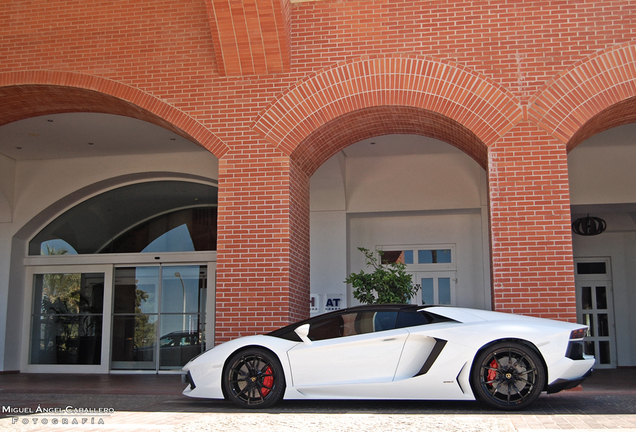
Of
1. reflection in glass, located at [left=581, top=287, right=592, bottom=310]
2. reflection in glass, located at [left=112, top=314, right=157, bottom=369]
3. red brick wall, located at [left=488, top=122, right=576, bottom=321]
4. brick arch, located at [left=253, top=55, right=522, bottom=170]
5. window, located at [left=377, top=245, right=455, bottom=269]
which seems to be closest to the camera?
red brick wall, located at [left=488, top=122, right=576, bottom=321]

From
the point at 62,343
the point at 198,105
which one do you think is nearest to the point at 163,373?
the point at 62,343

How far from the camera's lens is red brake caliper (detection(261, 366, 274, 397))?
6.25 m

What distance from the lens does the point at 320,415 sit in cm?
546

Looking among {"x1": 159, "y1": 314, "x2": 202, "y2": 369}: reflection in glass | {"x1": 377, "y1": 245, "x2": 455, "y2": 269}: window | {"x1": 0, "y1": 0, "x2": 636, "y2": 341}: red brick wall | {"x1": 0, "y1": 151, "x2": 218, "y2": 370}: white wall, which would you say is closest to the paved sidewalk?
{"x1": 0, "y1": 0, "x2": 636, "y2": 341}: red brick wall

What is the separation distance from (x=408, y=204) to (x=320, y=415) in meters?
9.04

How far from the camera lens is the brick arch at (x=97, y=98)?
927 centimetres

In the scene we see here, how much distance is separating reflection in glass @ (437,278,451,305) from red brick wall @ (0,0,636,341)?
5.53m

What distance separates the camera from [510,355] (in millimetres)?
5832

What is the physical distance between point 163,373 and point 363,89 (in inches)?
312

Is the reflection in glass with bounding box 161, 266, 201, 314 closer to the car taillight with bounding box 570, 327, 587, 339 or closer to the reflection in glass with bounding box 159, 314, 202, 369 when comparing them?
the reflection in glass with bounding box 159, 314, 202, 369

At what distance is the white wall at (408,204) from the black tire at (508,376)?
8082 mm

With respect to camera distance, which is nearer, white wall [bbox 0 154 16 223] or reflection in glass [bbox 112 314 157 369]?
reflection in glass [bbox 112 314 157 369]

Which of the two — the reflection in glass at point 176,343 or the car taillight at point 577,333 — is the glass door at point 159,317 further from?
the car taillight at point 577,333

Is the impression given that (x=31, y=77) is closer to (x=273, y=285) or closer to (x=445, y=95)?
(x=273, y=285)
